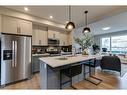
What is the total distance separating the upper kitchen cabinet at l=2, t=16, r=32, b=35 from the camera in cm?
325

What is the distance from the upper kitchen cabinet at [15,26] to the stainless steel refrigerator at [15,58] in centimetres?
27

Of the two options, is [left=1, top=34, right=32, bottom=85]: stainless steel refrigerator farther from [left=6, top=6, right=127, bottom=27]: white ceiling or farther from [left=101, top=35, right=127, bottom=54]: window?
[left=101, top=35, right=127, bottom=54]: window

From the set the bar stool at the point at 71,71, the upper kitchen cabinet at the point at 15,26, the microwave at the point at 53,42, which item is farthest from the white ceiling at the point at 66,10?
the bar stool at the point at 71,71

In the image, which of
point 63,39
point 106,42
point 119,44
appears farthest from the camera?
point 106,42

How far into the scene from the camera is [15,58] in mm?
3270

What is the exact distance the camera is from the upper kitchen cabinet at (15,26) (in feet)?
10.6

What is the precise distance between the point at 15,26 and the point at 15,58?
3.87ft

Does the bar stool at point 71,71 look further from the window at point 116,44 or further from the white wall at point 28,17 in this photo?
the window at point 116,44

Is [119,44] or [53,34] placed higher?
[53,34]


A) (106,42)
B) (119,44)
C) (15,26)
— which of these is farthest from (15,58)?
(106,42)

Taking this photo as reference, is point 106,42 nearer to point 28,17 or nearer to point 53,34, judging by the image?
point 53,34

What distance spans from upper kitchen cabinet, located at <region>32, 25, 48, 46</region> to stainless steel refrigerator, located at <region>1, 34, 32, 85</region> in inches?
36.1

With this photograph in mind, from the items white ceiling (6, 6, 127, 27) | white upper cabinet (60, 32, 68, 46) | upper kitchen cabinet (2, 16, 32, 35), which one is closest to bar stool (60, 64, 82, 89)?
white ceiling (6, 6, 127, 27)

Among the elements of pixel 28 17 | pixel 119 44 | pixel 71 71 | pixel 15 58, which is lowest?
pixel 71 71
